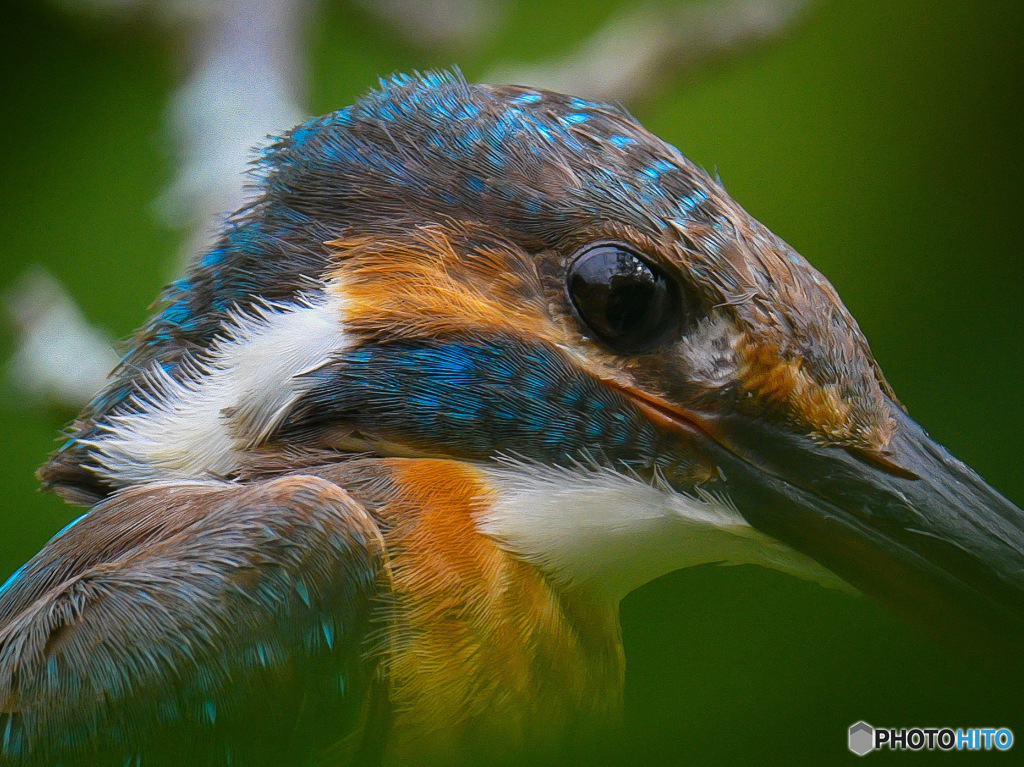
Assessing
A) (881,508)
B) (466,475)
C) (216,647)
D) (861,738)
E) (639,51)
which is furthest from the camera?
(639,51)

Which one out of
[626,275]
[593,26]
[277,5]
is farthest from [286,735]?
[593,26]

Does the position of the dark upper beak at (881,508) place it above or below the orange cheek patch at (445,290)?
below

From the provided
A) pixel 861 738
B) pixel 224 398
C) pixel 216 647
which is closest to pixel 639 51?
pixel 224 398

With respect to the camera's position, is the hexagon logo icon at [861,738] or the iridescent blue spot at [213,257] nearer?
the hexagon logo icon at [861,738]

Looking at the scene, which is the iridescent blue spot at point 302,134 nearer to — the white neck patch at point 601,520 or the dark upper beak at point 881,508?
the white neck patch at point 601,520

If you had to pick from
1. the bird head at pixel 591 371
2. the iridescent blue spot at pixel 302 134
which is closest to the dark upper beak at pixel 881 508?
the bird head at pixel 591 371

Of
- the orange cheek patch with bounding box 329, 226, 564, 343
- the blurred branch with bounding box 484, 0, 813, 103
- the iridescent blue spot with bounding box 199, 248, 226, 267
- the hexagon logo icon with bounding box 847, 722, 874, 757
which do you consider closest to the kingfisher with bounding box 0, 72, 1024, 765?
the orange cheek patch with bounding box 329, 226, 564, 343

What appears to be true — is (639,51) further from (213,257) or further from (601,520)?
(601,520)

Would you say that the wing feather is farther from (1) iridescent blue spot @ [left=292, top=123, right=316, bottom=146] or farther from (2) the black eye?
(1) iridescent blue spot @ [left=292, top=123, right=316, bottom=146]
